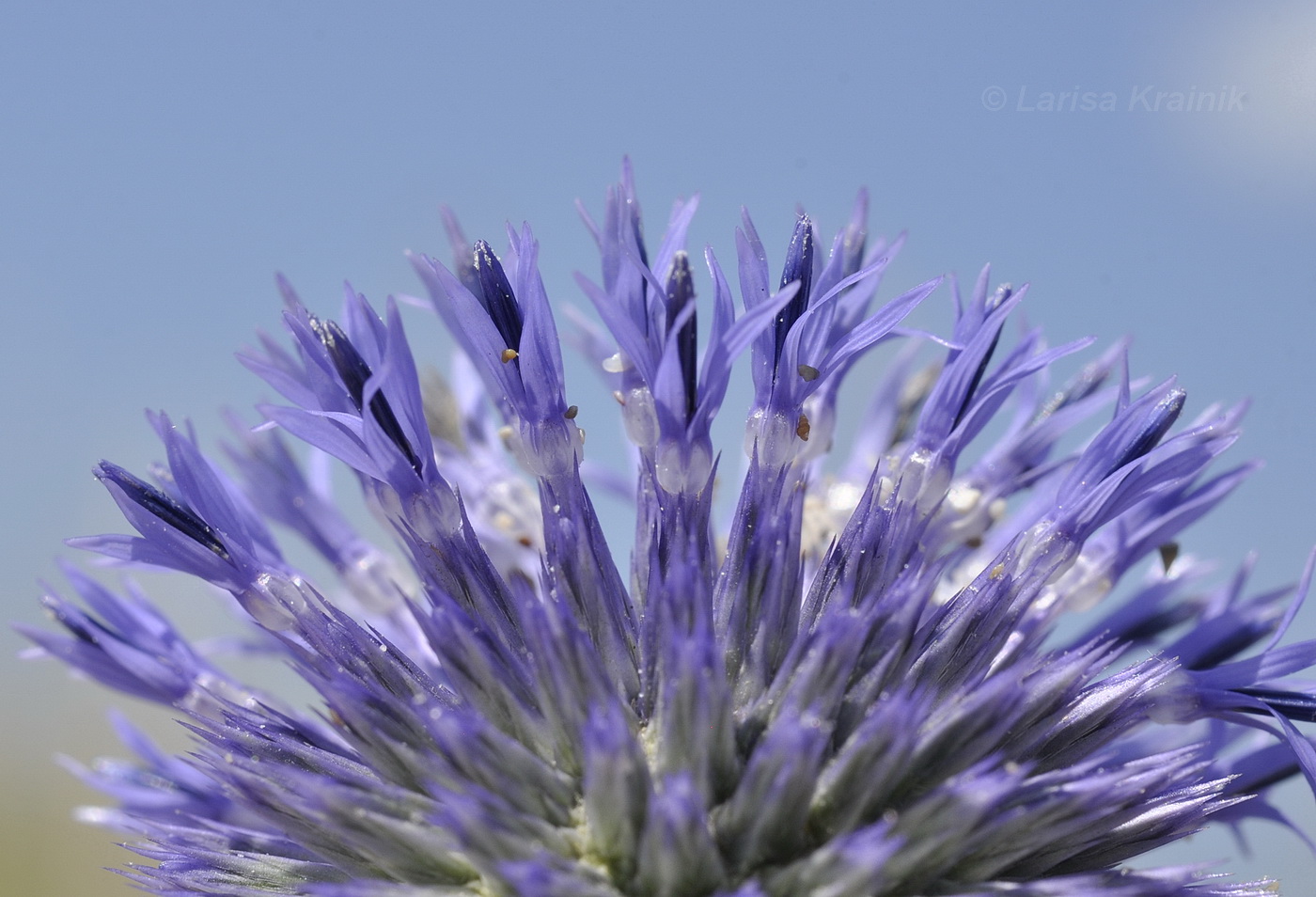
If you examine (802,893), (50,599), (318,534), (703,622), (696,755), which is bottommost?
(802,893)

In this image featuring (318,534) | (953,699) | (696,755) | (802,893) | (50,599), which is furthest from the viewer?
(318,534)

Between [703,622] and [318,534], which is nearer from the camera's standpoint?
[703,622]

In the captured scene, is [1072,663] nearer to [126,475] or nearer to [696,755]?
[696,755]

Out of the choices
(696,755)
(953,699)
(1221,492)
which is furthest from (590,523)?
(1221,492)

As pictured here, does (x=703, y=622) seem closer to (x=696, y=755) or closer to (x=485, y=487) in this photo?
(x=696, y=755)

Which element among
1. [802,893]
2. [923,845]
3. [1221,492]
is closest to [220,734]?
[802,893]

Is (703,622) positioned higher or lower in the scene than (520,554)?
lower

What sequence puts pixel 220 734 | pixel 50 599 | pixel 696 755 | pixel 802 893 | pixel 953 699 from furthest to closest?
pixel 50 599 → pixel 220 734 → pixel 953 699 → pixel 696 755 → pixel 802 893
